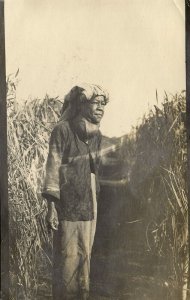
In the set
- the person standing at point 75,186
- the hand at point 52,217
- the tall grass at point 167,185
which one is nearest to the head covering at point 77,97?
the person standing at point 75,186

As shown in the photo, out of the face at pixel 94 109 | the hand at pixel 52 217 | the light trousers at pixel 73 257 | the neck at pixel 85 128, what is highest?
the face at pixel 94 109

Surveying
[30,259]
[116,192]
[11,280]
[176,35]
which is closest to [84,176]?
[116,192]

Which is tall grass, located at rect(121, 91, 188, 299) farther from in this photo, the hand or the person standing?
the hand

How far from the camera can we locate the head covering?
7.38 ft

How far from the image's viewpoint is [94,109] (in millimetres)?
2268

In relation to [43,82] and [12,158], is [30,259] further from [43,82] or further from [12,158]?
[43,82]

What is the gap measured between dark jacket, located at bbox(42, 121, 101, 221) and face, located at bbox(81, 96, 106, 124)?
0.24ft

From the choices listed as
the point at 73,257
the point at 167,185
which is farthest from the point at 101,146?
the point at 73,257

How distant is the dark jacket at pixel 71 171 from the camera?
2.25 meters

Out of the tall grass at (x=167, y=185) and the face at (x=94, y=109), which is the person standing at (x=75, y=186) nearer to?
the face at (x=94, y=109)

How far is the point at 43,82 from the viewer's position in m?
2.28

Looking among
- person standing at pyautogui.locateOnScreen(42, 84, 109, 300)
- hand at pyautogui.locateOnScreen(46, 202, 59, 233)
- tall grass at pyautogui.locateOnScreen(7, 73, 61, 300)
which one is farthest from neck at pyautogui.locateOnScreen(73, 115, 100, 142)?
hand at pyautogui.locateOnScreen(46, 202, 59, 233)

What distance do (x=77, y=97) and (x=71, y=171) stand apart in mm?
358

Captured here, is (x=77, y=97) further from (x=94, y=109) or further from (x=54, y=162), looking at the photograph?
(x=54, y=162)
